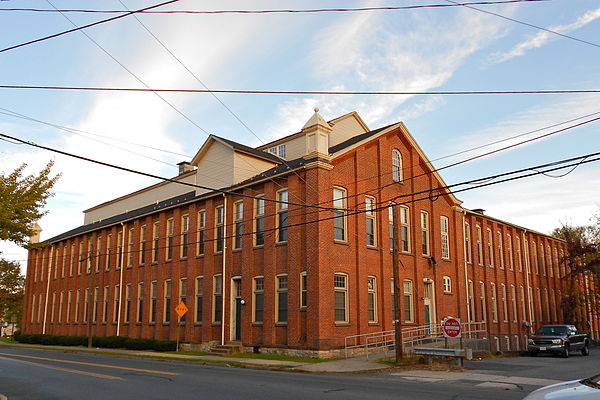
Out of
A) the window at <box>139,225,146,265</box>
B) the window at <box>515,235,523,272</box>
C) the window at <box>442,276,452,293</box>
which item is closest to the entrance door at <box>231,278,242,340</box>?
the window at <box>139,225,146,265</box>

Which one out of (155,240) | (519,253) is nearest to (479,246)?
(519,253)

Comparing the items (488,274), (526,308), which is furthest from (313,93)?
(526,308)

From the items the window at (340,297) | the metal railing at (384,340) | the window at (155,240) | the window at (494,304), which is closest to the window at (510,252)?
the window at (494,304)

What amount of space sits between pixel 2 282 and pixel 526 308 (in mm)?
61564

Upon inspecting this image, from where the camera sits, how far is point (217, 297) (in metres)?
30.8

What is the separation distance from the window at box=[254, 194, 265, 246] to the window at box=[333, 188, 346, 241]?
424 cm

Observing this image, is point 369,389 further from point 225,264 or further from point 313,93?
point 225,264

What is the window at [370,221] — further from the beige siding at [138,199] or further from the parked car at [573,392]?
the parked car at [573,392]

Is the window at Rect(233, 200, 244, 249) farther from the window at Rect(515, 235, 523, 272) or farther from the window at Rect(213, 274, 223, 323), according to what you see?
the window at Rect(515, 235, 523, 272)

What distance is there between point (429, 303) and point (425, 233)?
4264 mm

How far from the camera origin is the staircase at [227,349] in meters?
27.3

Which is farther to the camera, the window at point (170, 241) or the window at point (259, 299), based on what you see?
the window at point (170, 241)

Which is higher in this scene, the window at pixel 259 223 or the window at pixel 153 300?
the window at pixel 259 223

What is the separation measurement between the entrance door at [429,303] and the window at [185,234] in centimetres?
1519
